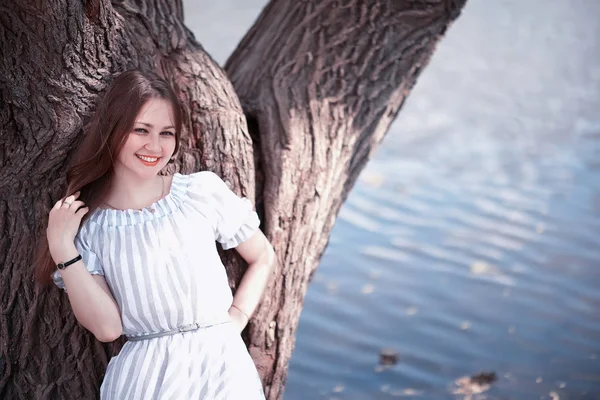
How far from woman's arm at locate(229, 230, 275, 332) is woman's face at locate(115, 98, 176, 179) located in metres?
0.35

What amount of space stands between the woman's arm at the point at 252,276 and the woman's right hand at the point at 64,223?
448 millimetres

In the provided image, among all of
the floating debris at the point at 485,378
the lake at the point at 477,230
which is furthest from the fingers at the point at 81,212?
the floating debris at the point at 485,378

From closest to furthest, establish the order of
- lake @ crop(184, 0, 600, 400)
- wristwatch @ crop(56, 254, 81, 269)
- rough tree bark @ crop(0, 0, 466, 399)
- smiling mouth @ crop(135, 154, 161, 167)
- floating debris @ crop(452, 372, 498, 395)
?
1. wristwatch @ crop(56, 254, 81, 269)
2. smiling mouth @ crop(135, 154, 161, 167)
3. rough tree bark @ crop(0, 0, 466, 399)
4. floating debris @ crop(452, 372, 498, 395)
5. lake @ crop(184, 0, 600, 400)

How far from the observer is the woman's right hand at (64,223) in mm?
1923

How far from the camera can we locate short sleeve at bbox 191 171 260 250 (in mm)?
2141

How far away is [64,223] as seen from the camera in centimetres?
195

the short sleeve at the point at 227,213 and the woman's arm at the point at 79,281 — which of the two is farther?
the short sleeve at the point at 227,213

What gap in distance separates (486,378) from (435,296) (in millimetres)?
779

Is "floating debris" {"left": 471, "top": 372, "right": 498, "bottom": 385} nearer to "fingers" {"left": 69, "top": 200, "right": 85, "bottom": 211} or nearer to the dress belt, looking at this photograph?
the dress belt

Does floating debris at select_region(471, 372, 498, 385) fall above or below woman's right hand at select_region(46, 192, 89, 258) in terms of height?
above

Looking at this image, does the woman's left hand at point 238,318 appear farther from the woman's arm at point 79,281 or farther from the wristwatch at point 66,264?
the wristwatch at point 66,264

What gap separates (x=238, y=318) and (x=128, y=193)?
424 mm

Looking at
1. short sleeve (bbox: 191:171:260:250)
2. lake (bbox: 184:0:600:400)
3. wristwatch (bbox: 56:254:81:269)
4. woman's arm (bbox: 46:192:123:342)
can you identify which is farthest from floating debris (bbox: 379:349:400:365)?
wristwatch (bbox: 56:254:81:269)

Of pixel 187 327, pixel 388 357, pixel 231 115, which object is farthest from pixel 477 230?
pixel 187 327
